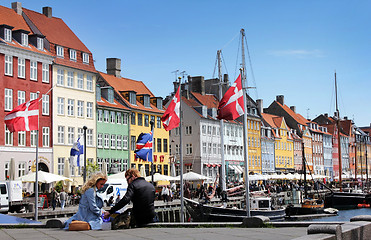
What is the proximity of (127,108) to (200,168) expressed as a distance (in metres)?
16.5

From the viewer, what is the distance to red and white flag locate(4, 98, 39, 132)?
86.6 feet

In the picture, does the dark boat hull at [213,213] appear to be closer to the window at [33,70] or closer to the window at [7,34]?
the window at [33,70]

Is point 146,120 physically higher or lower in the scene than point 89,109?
lower

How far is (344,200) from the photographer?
66188 millimetres

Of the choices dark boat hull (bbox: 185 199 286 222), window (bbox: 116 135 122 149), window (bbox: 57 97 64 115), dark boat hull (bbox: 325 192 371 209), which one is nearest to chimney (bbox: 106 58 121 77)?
window (bbox: 116 135 122 149)

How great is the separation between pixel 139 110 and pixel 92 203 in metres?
53.0

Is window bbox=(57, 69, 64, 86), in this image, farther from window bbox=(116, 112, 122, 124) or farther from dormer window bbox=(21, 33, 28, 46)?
window bbox=(116, 112, 122, 124)

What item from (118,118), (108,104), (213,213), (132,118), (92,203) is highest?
(108,104)

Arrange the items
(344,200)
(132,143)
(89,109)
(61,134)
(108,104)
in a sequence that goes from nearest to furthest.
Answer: (61,134)
(89,109)
(108,104)
(132,143)
(344,200)

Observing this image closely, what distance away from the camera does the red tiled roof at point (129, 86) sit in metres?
65.9

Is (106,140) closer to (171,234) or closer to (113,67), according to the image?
(113,67)

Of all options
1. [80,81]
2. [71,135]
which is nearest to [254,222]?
[71,135]

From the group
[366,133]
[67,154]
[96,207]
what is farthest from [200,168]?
[366,133]

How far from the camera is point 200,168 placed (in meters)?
76.6
